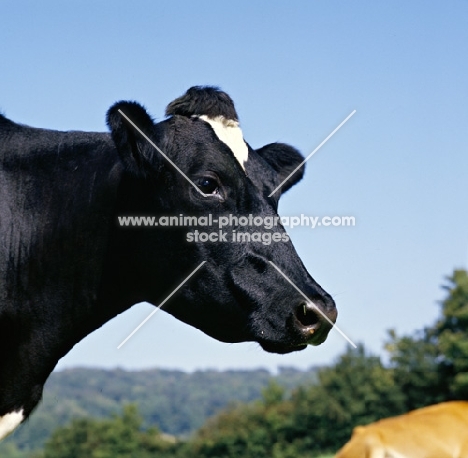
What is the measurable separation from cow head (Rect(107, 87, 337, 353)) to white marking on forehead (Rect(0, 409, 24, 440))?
0.89m

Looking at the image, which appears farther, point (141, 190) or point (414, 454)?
point (414, 454)

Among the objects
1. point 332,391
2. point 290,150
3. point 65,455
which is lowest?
point 65,455

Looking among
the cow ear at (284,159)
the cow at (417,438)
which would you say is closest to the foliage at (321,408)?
the cow at (417,438)

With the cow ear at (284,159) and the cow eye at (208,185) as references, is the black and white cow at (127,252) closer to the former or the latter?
the cow eye at (208,185)

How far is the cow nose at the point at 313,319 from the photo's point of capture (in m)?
4.13

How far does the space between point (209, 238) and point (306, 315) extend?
2.13ft

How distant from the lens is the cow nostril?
4.14 m

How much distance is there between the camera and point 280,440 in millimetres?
69000

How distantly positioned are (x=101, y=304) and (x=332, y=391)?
66.8m

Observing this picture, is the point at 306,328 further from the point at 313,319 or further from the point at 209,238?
the point at 209,238

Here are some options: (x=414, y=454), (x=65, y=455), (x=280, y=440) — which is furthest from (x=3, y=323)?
(x=65, y=455)

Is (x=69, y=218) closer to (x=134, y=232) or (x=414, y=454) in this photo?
(x=134, y=232)

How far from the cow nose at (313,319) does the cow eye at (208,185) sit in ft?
2.48

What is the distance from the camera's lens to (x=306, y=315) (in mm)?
4176
